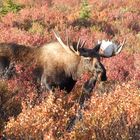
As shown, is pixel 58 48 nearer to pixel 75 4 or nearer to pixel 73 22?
pixel 73 22

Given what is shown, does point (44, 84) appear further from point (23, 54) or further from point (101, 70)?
point (101, 70)

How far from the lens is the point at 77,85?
9531 mm

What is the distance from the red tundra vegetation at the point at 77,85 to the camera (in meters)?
5.85

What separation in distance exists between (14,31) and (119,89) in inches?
283

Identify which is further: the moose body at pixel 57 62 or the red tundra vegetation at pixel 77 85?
the moose body at pixel 57 62

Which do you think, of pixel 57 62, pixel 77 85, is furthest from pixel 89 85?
pixel 57 62

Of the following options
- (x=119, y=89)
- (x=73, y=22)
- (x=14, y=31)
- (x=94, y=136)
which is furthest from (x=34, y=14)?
(x=94, y=136)

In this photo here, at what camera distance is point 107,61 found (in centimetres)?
1130

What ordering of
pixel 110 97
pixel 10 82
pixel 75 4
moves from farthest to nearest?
pixel 75 4, pixel 10 82, pixel 110 97

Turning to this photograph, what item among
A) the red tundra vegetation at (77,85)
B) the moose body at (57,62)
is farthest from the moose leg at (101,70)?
the red tundra vegetation at (77,85)

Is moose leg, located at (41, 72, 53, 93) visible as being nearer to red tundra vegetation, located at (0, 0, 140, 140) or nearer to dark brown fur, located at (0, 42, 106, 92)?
dark brown fur, located at (0, 42, 106, 92)

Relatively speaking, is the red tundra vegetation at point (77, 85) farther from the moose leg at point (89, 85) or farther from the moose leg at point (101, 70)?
the moose leg at point (101, 70)

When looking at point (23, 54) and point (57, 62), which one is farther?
point (23, 54)

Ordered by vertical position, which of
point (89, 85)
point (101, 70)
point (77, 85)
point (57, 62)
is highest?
point (101, 70)
